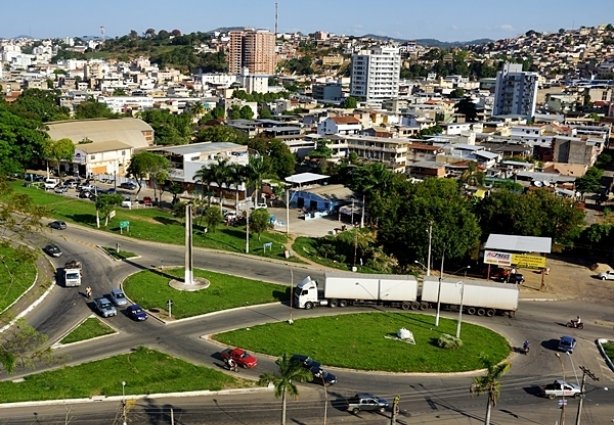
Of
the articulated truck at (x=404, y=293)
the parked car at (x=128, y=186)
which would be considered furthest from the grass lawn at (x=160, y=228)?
the articulated truck at (x=404, y=293)

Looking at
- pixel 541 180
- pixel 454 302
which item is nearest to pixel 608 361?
pixel 454 302

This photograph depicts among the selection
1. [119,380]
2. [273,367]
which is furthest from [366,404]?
[119,380]

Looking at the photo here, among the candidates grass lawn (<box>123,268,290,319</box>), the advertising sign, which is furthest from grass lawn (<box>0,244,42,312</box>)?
the advertising sign

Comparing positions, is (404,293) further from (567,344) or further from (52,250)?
(52,250)

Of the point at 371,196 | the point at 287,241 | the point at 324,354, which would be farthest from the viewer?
the point at 371,196

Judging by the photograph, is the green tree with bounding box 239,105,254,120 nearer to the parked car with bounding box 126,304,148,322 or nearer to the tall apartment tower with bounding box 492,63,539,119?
the tall apartment tower with bounding box 492,63,539,119

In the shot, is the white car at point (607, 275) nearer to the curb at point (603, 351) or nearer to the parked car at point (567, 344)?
the curb at point (603, 351)

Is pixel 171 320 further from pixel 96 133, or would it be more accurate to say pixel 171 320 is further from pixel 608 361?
pixel 96 133
